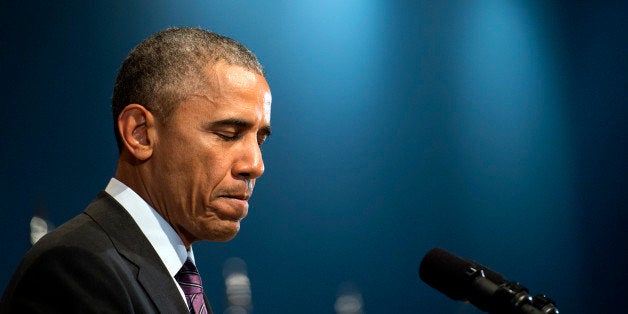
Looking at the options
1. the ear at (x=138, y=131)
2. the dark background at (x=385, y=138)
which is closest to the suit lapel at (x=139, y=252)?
the ear at (x=138, y=131)

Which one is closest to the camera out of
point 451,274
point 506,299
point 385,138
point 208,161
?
point 506,299

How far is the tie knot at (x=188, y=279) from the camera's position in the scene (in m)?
1.33

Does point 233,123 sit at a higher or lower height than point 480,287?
higher

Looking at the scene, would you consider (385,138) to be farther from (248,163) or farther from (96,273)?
(96,273)

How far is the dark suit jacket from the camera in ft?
3.39

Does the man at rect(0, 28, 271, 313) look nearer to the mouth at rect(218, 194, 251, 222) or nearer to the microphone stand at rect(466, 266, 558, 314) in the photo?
the mouth at rect(218, 194, 251, 222)

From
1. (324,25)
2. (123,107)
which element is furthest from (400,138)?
(123,107)

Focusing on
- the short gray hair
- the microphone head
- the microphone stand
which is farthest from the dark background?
the microphone stand

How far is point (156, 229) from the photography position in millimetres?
1319

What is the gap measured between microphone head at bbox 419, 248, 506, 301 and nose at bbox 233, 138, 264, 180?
16.4 inches

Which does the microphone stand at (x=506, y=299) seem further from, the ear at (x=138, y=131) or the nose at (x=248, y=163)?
the ear at (x=138, y=131)

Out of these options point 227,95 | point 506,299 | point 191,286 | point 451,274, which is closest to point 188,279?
point 191,286

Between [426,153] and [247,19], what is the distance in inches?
Answer: 45.7

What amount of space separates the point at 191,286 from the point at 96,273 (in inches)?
11.6
